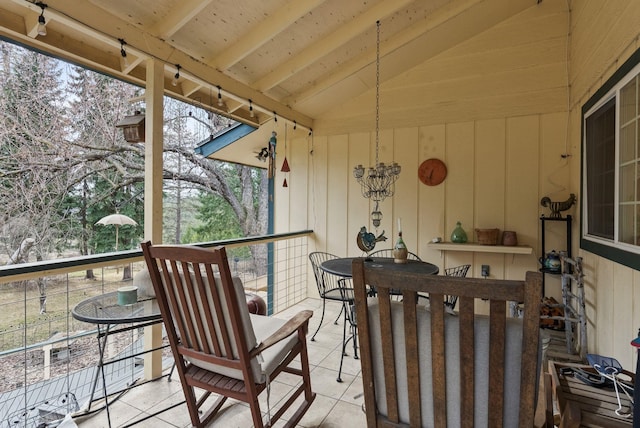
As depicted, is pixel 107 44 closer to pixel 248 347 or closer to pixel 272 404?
pixel 248 347

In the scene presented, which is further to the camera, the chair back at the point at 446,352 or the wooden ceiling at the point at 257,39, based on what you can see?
the wooden ceiling at the point at 257,39

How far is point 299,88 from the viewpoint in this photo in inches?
156

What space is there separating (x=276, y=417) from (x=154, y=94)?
2.42m

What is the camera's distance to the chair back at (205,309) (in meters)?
1.40

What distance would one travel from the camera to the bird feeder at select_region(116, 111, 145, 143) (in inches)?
104

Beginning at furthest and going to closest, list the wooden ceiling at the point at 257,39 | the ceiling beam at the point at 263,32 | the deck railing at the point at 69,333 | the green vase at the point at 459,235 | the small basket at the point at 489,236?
the green vase at the point at 459,235 → the small basket at the point at 489,236 → the deck railing at the point at 69,333 → the ceiling beam at the point at 263,32 → the wooden ceiling at the point at 257,39

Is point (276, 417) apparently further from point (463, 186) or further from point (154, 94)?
point (463, 186)

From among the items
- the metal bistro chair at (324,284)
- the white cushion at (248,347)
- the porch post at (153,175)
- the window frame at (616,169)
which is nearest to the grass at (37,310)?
the porch post at (153,175)

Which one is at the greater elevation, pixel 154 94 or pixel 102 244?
pixel 154 94

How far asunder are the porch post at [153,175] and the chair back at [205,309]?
955mm

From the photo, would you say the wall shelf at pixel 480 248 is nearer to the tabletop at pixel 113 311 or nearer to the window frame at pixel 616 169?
the window frame at pixel 616 169

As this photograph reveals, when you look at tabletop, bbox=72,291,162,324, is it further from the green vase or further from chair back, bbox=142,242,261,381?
the green vase

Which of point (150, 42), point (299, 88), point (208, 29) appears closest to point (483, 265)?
point (299, 88)

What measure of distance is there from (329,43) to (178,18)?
56.3 inches
